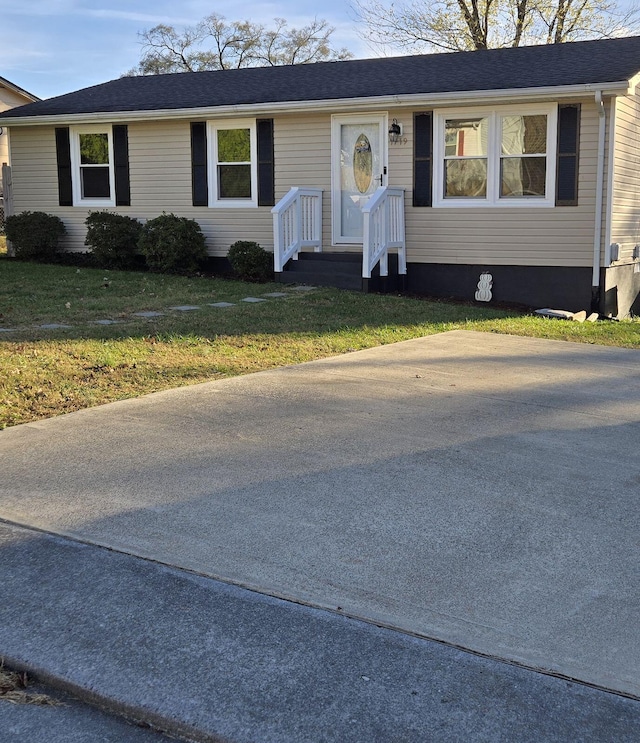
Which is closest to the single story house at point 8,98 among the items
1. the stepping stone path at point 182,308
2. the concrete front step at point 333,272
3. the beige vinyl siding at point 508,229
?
the concrete front step at point 333,272

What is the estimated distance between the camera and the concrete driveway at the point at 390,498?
3.26 metres

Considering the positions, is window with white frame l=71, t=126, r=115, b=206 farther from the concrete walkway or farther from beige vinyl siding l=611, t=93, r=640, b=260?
the concrete walkway

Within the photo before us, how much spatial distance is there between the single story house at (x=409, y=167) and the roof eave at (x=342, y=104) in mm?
25

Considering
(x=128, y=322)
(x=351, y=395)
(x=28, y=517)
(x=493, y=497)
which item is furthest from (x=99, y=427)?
(x=128, y=322)

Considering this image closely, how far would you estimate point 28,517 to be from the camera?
4.06 meters

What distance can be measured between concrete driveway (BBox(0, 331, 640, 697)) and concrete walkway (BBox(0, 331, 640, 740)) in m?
0.01

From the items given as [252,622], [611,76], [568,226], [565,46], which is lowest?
[252,622]

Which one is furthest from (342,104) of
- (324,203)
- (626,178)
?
(626,178)

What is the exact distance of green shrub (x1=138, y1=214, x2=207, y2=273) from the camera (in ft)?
47.8

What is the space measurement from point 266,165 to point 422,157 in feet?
9.26

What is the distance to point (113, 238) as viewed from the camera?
15.2m

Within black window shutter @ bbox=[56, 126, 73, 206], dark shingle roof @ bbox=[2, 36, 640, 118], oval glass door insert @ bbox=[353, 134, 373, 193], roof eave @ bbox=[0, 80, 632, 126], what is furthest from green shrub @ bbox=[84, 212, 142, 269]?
oval glass door insert @ bbox=[353, 134, 373, 193]

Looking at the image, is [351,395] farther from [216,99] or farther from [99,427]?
[216,99]

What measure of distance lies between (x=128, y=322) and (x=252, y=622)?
6774 mm
